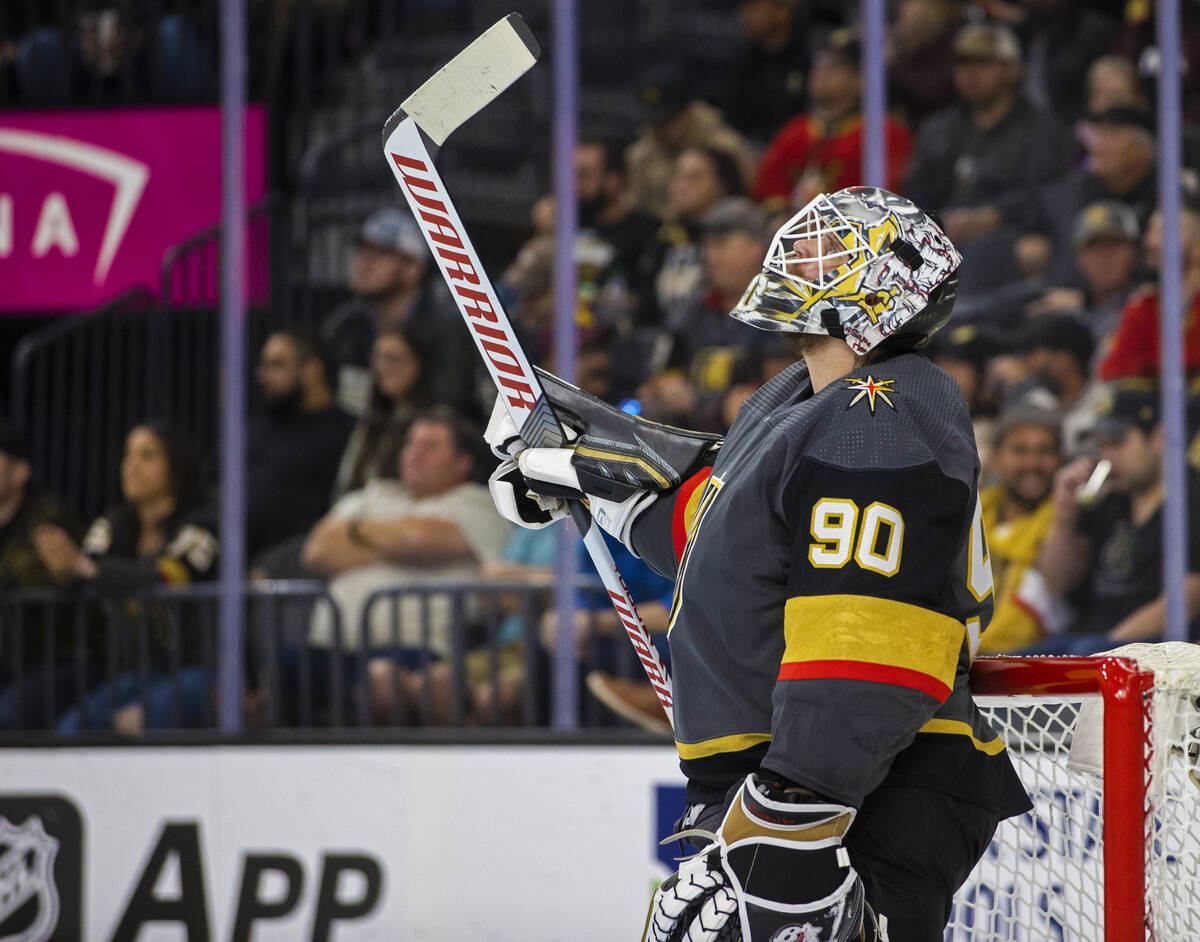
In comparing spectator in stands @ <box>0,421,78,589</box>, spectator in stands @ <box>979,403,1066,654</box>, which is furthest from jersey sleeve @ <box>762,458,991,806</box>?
spectator in stands @ <box>0,421,78,589</box>

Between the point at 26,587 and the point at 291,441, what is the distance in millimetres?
752

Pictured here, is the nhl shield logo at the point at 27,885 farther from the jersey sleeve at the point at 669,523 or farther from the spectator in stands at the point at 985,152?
the spectator in stands at the point at 985,152

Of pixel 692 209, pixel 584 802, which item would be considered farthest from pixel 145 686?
pixel 692 209

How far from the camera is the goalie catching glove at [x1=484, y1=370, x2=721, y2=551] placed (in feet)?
6.06

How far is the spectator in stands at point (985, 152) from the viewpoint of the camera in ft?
14.2

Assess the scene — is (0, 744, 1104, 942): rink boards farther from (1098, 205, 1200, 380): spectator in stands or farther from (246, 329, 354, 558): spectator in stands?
(1098, 205, 1200, 380): spectator in stands

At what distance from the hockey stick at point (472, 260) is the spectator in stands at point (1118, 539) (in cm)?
203

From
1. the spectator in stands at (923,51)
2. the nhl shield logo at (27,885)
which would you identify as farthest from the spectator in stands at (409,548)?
the spectator in stands at (923,51)

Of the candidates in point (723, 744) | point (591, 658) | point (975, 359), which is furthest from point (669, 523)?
point (975, 359)

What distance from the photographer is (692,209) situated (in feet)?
14.9

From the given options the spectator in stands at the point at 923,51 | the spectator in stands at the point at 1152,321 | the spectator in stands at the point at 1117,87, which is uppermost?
the spectator in stands at the point at 923,51

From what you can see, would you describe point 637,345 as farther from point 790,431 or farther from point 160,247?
point 790,431

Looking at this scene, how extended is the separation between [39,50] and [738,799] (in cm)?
366

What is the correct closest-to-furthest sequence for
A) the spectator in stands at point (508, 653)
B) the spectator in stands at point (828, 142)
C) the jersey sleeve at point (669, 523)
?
the jersey sleeve at point (669, 523)
the spectator in stands at point (508, 653)
the spectator in stands at point (828, 142)
